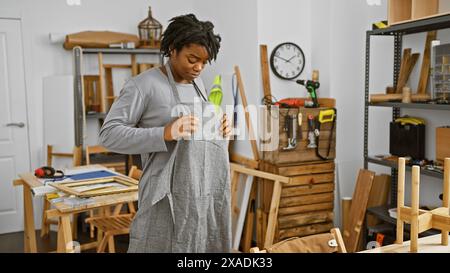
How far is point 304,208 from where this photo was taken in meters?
2.80

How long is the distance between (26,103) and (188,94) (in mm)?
2959

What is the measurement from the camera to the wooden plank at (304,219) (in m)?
2.75

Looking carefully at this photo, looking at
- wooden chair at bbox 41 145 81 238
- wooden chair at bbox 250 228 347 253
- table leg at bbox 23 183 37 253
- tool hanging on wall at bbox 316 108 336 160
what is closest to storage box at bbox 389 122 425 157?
tool hanging on wall at bbox 316 108 336 160

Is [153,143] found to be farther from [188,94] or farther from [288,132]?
[288,132]

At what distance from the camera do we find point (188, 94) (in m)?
1.29

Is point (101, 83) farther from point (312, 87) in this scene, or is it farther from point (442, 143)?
point (442, 143)

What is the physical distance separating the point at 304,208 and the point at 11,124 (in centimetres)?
254

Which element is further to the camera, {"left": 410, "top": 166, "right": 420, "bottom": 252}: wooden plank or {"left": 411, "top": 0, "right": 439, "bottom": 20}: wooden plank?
{"left": 411, "top": 0, "right": 439, "bottom": 20}: wooden plank

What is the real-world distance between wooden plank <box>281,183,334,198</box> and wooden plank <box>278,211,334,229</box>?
14 cm

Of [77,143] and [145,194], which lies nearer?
[145,194]

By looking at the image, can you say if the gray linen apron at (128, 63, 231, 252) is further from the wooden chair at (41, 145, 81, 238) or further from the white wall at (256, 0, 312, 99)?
the wooden chair at (41, 145, 81, 238)

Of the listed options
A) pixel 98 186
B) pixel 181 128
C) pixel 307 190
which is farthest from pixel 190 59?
pixel 307 190

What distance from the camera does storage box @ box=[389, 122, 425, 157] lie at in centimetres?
245

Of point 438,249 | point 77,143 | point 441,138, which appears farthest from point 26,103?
point 438,249
